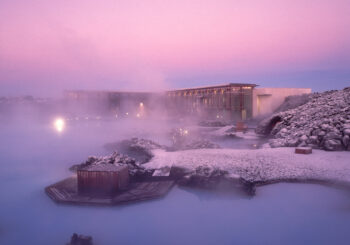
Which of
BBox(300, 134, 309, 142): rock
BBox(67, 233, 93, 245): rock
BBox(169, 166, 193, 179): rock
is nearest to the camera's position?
BBox(67, 233, 93, 245): rock

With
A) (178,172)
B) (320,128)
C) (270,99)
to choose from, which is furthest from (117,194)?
(270,99)

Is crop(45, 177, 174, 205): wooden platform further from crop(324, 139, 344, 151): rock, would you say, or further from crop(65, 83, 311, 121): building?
crop(65, 83, 311, 121): building

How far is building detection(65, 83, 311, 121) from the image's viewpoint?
32406mm

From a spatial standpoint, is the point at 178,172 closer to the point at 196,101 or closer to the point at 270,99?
the point at 270,99

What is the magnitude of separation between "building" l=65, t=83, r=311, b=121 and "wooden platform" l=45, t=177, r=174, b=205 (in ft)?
81.2

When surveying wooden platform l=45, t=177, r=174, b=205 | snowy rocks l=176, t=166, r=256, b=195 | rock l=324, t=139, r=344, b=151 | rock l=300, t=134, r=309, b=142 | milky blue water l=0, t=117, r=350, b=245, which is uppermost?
rock l=300, t=134, r=309, b=142

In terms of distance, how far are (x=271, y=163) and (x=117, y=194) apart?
245 inches

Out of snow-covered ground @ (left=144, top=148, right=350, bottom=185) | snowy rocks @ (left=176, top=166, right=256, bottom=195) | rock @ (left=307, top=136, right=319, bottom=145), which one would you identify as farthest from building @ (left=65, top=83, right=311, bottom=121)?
snowy rocks @ (left=176, top=166, right=256, bottom=195)

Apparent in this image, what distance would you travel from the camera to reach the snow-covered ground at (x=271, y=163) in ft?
31.4

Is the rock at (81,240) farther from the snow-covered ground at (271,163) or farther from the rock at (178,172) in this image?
the snow-covered ground at (271,163)

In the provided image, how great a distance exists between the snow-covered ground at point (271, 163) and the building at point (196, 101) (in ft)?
66.1

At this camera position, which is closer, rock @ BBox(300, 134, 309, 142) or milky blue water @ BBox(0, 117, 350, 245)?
milky blue water @ BBox(0, 117, 350, 245)

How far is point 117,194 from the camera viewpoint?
8.44 meters

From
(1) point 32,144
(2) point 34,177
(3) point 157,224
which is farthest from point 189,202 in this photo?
(1) point 32,144
